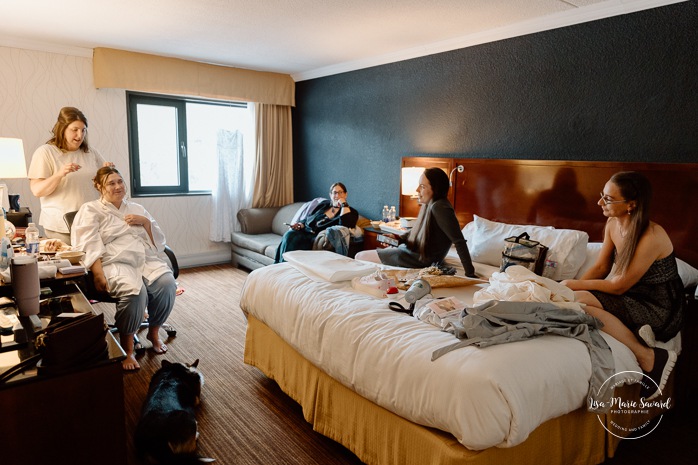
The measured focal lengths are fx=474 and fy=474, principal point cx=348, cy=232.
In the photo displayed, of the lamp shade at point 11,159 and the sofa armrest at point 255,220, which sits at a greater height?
the lamp shade at point 11,159

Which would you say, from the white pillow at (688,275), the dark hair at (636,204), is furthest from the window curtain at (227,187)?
the white pillow at (688,275)

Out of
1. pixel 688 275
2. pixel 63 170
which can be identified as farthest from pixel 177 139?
pixel 688 275

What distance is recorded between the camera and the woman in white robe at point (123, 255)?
114 inches

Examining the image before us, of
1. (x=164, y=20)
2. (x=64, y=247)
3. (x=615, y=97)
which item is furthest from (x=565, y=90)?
(x=64, y=247)

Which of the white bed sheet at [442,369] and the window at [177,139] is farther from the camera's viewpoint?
the window at [177,139]

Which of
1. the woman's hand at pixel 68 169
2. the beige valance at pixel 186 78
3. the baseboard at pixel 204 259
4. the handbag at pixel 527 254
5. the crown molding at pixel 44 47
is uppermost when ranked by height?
the crown molding at pixel 44 47

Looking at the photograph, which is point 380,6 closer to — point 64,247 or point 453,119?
point 453,119

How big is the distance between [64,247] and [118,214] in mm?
364

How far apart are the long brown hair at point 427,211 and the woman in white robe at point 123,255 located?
1.71 metres

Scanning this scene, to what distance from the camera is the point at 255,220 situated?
19.1 ft

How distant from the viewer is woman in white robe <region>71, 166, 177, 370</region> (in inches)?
114

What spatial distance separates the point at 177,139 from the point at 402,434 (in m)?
4.81

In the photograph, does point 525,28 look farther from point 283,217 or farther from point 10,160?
point 10,160

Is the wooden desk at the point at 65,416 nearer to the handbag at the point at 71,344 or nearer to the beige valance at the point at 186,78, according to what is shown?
the handbag at the point at 71,344
